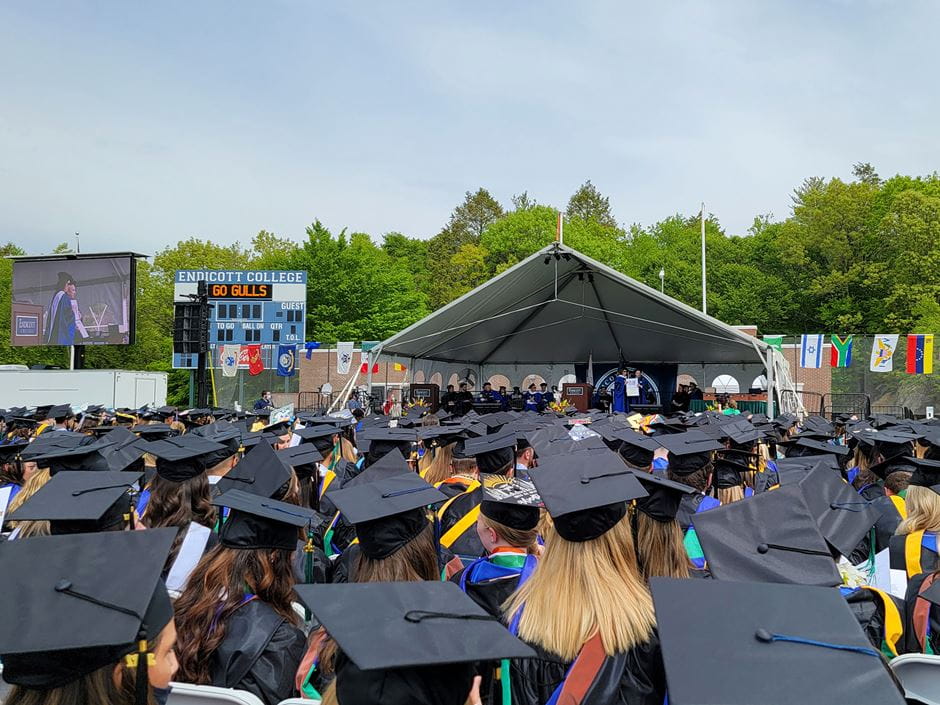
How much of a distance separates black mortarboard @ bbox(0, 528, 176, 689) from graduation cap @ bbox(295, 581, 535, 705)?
389 mm

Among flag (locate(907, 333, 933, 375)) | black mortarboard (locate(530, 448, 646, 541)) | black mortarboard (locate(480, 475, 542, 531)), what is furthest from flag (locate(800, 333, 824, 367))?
black mortarboard (locate(480, 475, 542, 531))

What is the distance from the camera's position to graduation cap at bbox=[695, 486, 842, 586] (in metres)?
2.35

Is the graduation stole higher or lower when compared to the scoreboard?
lower

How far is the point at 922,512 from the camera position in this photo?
3.59 metres

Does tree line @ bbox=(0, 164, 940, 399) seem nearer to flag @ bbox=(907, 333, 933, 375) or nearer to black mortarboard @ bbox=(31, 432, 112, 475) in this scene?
flag @ bbox=(907, 333, 933, 375)

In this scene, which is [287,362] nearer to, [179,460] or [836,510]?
[179,460]

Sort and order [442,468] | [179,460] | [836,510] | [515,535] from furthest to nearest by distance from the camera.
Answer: [442,468]
[179,460]
[836,510]
[515,535]

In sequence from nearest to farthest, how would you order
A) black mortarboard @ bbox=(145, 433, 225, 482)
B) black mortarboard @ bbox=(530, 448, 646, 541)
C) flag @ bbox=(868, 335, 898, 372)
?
black mortarboard @ bbox=(530, 448, 646, 541)
black mortarboard @ bbox=(145, 433, 225, 482)
flag @ bbox=(868, 335, 898, 372)

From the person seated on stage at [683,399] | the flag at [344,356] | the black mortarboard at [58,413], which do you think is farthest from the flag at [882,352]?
the black mortarboard at [58,413]

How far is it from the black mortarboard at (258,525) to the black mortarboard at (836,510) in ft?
7.66

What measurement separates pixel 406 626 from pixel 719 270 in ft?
159

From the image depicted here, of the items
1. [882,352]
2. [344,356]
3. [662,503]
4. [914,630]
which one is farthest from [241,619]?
[882,352]

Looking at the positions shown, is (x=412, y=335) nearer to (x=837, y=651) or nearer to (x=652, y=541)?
(x=652, y=541)

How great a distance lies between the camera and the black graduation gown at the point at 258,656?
7.50 ft
